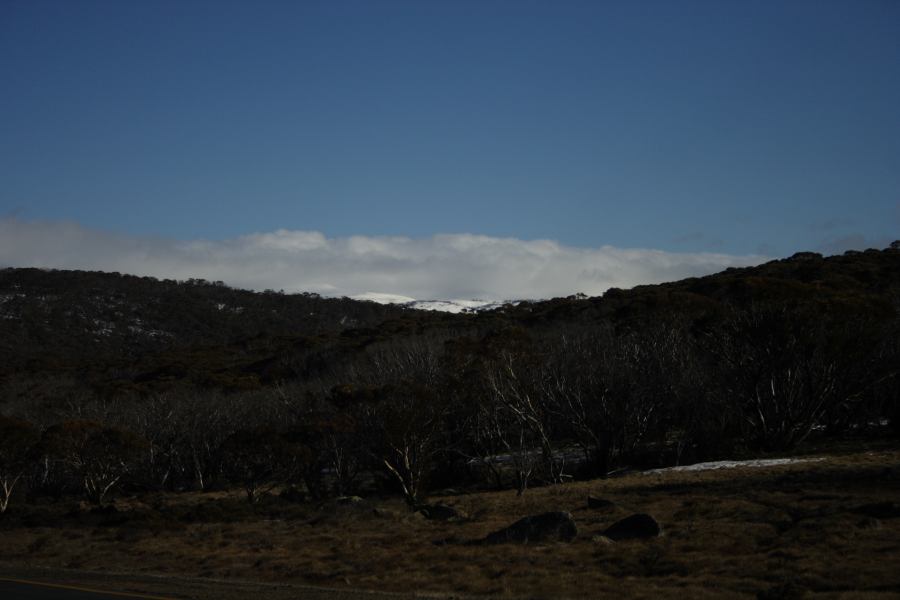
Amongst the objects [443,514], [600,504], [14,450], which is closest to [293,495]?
[14,450]

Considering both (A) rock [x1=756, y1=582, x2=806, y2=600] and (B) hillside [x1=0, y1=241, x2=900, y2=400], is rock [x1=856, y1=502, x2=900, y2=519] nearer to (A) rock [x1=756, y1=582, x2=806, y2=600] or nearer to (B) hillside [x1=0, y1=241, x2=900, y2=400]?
(A) rock [x1=756, y1=582, x2=806, y2=600]

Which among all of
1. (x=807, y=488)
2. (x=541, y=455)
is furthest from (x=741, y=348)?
(x=807, y=488)

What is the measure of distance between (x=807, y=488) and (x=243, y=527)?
1863 cm

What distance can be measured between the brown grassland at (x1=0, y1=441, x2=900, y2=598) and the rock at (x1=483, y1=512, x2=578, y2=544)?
1.70ft

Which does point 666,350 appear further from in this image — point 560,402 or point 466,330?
point 466,330

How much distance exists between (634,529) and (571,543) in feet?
Result: 5.25

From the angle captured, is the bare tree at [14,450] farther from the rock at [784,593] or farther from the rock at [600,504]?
the rock at [784,593]

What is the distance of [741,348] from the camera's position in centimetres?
4122

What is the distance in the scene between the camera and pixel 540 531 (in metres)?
22.1

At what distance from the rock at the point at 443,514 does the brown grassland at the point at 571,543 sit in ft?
1.53

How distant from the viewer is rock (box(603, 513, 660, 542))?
20953mm

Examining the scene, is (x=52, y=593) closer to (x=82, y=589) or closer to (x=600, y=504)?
(x=82, y=589)

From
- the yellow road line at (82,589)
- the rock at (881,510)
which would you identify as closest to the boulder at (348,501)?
the yellow road line at (82,589)

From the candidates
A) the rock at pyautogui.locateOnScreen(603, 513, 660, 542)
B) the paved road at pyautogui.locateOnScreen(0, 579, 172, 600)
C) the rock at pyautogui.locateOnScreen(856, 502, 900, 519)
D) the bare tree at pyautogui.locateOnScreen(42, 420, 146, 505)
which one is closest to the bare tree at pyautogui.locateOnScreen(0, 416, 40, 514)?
the bare tree at pyautogui.locateOnScreen(42, 420, 146, 505)
